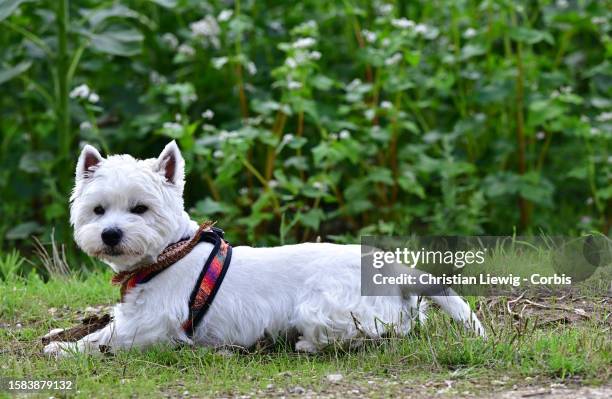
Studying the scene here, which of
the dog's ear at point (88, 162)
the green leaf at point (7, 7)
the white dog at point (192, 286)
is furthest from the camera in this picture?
the green leaf at point (7, 7)

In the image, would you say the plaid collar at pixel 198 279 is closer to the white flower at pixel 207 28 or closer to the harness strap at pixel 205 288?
the harness strap at pixel 205 288

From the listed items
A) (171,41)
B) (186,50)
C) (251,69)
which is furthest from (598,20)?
(171,41)

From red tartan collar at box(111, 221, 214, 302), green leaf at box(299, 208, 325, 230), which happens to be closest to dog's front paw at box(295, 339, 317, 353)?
red tartan collar at box(111, 221, 214, 302)

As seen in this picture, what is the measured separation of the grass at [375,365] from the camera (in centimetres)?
407

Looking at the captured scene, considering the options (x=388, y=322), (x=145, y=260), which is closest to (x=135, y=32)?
(x=145, y=260)

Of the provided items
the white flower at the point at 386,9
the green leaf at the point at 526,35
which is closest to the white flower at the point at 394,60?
the white flower at the point at 386,9

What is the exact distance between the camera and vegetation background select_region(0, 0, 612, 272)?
768 cm

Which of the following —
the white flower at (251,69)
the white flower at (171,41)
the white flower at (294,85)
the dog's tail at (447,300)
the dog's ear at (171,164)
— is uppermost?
the white flower at (171,41)

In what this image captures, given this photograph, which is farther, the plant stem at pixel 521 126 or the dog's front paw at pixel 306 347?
the plant stem at pixel 521 126

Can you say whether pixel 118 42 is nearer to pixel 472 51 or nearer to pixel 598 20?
pixel 472 51

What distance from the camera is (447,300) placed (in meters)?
4.70

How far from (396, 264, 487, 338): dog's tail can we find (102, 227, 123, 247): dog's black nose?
1338mm

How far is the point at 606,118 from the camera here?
792 cm

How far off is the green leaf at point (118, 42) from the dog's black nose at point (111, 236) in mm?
3388
